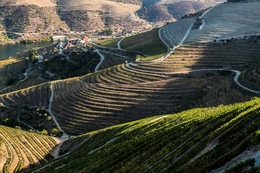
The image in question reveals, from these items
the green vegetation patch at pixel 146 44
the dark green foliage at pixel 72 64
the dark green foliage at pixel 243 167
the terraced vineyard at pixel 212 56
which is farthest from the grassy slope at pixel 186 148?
the dark green foliage at pixel 72 64

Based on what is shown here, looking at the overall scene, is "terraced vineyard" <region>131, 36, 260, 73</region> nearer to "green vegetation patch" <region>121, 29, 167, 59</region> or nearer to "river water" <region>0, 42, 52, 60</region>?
"green vegetation patch" <region>121, 29, 167, 59</region>

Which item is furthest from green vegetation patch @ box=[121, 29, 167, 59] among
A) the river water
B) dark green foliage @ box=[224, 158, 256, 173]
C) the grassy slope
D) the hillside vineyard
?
the river water

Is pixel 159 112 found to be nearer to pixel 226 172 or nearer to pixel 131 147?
pixel 131 147

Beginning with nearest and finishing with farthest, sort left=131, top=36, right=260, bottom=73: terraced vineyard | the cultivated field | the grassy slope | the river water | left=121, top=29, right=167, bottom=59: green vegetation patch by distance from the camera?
the grassy slope, left=131, top=36, right=260, bottom=73: terraced vineyard, the cultivated field, left=121, top=29, right=167, bottom=59: green vegetation patch, the river water

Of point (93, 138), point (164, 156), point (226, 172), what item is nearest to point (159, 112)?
point (93, 138)

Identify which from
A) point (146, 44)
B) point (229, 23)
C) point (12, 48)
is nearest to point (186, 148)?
point (229, 23)

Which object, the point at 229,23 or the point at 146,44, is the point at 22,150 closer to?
the point at 146,44

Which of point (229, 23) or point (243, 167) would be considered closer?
point (243, 167)

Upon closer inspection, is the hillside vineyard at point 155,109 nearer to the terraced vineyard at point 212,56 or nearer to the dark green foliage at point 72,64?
the terraced vineyard at point 212,56

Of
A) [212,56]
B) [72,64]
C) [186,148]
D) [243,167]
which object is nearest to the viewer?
[243,167]
